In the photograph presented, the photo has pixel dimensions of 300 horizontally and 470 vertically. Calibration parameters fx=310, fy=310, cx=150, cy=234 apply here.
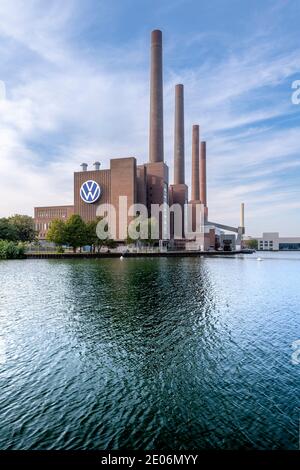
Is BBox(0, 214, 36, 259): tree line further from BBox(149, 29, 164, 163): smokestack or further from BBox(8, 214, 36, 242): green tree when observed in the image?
BBox(149, 29, 164, 163): smokestack

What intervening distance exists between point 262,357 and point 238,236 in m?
150

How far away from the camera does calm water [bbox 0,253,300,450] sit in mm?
7395

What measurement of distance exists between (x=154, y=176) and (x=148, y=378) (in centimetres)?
11849

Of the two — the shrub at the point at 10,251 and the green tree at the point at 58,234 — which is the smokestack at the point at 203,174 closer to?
the green tree at the point at 58,234

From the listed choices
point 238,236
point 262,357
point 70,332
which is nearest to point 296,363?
point 262,357

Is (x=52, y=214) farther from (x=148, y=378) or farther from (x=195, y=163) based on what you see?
(x=148, y=378)

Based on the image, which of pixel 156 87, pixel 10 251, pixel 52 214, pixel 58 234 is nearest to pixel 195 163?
pixel 156 87

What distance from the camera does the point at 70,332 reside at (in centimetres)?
1554

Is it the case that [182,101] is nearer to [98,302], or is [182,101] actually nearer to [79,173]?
[79,173]

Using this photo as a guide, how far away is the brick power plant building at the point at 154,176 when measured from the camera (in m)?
111

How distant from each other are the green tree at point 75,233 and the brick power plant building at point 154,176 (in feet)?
76.4

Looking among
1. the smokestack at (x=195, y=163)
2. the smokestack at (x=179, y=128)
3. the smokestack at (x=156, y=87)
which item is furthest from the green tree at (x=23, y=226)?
the smokestack at (x=195, y=163)

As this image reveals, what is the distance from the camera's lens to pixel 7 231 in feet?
322

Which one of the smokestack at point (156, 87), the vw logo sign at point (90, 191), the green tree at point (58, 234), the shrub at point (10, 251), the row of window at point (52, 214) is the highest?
the smokestack at point (156, 87)
